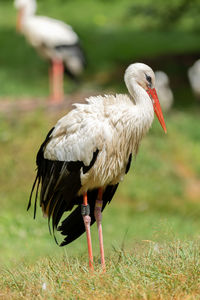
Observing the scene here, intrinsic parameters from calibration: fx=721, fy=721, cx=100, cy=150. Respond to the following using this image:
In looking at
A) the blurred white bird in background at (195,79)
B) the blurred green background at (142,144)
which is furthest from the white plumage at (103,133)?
the blurred white bird in background at (195,79)

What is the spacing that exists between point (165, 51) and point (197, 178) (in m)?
8.06

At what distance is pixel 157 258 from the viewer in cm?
466

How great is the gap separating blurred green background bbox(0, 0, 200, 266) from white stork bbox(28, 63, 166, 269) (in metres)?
0.50

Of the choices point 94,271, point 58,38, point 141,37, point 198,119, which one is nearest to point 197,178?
point 198,119

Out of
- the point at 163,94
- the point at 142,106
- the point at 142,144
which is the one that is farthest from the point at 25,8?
the point at 142,106

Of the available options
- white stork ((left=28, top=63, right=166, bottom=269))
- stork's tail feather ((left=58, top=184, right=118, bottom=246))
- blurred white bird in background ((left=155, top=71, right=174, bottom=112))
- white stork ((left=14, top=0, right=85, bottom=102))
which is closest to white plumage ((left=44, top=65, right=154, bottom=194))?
white stork ((left=28, top=63, right=166, bottom=269))

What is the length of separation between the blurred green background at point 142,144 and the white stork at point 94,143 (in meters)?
0.50

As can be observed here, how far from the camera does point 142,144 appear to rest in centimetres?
1194

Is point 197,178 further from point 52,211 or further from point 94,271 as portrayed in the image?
point 94,271

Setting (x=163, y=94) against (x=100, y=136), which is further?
(x=163, y=94)

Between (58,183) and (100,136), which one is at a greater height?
(100,136)

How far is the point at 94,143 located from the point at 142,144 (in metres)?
7.02

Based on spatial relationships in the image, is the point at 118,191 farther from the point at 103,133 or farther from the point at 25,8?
the point at 25,8

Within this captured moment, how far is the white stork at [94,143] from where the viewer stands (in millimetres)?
4969
